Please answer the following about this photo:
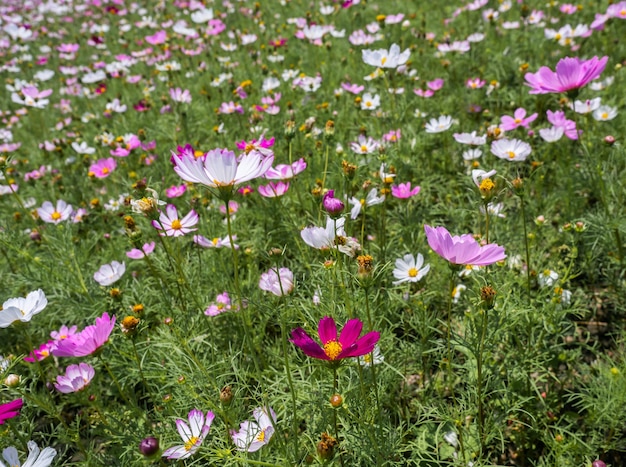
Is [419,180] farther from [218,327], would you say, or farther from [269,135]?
[218,327]

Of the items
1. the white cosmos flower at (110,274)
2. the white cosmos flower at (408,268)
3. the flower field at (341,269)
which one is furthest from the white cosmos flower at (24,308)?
the white cosmos flower at (408,268)

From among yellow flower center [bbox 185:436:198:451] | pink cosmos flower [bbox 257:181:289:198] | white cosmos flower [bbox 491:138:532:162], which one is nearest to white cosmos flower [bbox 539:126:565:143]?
white cosmos flower [bbox 491:138:532:162]

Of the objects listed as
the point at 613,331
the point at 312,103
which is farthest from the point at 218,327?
the point at 312,103

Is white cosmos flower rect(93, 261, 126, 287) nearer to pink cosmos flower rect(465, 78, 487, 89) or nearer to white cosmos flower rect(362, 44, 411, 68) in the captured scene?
white cosmos flower rect(362, 44, 411, 68)

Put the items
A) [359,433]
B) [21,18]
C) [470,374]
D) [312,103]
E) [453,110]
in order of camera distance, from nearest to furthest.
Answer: [359,433] → [470,374] → [453,110] → [312,103] → [21,18]

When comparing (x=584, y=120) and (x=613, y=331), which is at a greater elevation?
(x=584, y=120)

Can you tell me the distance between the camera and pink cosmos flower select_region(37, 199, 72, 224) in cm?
205

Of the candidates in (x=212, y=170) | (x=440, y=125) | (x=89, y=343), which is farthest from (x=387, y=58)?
(x=89, y=343)

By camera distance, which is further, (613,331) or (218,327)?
(218,327)

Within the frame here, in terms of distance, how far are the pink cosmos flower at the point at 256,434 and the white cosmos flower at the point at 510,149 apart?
4.21 feet

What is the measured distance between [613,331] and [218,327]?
131 cm

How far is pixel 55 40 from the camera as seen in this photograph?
6055 millimetres

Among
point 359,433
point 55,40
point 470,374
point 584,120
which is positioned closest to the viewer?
point 359,433

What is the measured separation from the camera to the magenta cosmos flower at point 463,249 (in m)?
0.84
